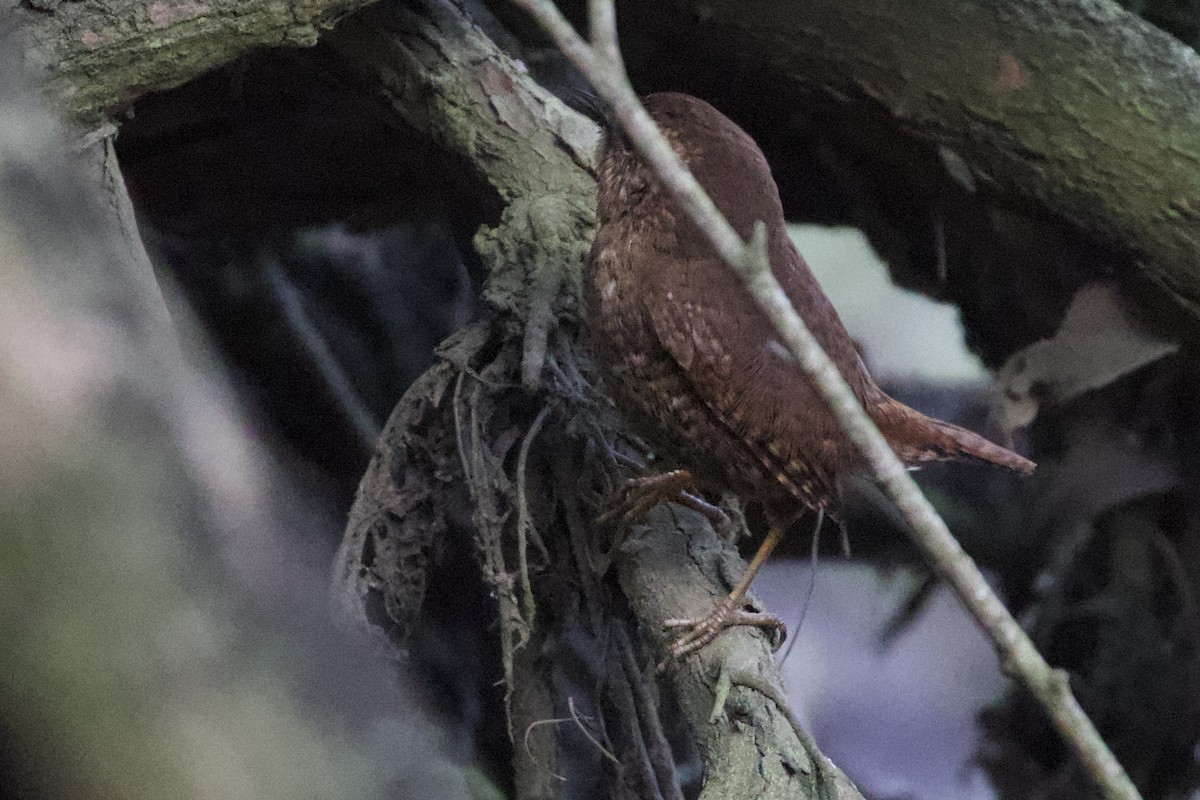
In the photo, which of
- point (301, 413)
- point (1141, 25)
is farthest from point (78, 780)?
point (1141, 25)

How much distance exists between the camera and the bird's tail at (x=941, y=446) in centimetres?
157

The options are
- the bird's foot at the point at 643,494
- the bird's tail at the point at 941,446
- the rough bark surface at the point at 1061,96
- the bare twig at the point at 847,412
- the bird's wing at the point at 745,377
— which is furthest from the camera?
the rough bark surface at the point at 1061,96

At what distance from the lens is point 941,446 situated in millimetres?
1597

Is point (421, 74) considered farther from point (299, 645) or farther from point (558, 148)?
point (299, 645)

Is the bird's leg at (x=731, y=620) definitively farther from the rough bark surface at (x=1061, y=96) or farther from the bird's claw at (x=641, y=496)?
the rough bark surface at (x=1061, y=96)

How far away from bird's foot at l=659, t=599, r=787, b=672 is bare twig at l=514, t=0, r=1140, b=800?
76cm

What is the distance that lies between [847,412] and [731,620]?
0.83 m

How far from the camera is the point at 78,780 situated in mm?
538

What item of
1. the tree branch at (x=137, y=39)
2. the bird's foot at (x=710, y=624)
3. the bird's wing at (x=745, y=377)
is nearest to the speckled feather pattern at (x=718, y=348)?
the bird's wing at (x=745, y=377)

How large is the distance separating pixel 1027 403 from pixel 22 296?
230 cm

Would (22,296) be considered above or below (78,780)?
above

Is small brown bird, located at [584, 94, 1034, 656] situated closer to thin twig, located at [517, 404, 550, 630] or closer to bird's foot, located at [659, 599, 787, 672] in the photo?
bird's foot, located at [659, 599, 787, 672]

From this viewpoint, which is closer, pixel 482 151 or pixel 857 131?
pixel 482 151

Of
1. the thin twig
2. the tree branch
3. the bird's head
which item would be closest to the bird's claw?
the thin twig
